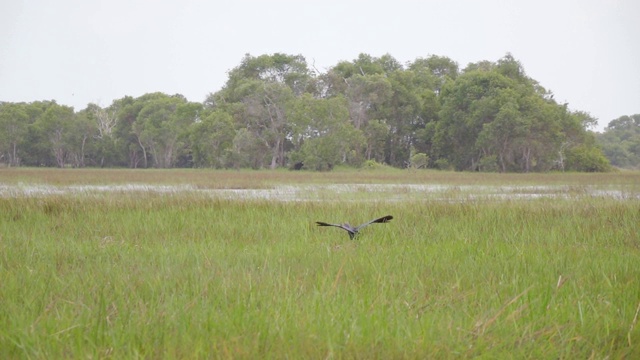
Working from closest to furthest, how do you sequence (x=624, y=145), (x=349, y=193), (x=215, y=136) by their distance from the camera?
1. (x=349, y=193)
2. (x=215, y=136)
3. (x=624, y=145)

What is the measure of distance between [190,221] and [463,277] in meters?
4.07

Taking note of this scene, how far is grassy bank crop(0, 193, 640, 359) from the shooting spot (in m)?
2.23

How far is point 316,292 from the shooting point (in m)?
2.85

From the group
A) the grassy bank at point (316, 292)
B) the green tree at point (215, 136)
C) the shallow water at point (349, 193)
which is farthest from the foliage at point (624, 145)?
the grassy bank at point (316, 292)

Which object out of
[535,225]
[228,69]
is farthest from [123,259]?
[228,69]

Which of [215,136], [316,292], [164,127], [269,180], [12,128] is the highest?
[164,127]

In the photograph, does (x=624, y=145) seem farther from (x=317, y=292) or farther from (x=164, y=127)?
(x=317, y=292)

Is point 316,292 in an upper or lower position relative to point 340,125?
lower

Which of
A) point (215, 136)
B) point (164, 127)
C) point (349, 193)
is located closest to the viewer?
point (349, 193)

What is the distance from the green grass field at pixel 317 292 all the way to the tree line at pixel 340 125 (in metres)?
34.7

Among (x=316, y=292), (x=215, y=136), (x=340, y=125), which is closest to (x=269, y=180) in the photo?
(x=340, y=125)

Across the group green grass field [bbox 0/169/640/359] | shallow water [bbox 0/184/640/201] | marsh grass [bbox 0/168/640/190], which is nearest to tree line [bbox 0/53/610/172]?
marsh grass [bbox 0/168/640/190]

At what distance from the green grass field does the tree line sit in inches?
1365

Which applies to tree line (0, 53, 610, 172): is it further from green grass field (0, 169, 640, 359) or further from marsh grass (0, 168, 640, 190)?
green grass field (0, 169, 640, 359)
